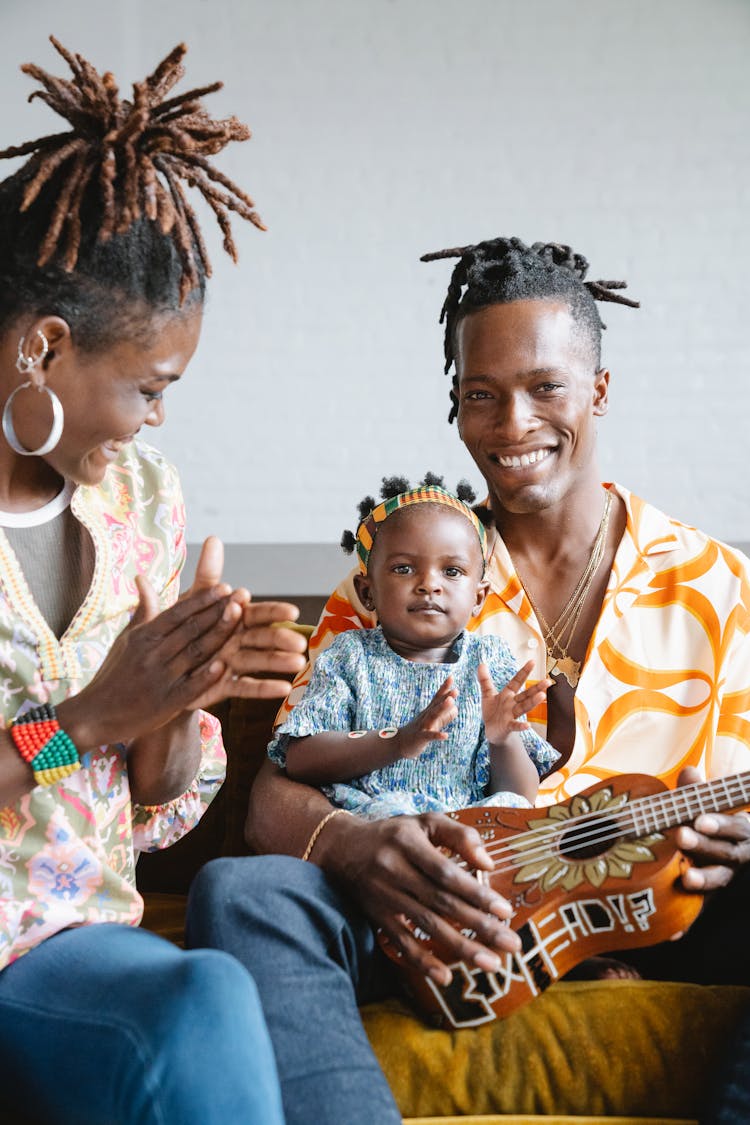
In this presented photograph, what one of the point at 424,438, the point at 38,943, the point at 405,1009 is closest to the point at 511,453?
the point at 405,1009

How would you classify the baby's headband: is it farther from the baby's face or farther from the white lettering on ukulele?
the white lettering on ukulele

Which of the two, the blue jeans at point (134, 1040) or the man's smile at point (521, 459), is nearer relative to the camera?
the blue jeans at point (134, 1040)

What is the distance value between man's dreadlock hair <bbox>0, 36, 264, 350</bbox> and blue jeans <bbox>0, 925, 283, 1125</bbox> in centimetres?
74

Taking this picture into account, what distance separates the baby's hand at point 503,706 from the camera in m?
1.77

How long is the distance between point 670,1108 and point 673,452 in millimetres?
3319

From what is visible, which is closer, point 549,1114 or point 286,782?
point 549,1114

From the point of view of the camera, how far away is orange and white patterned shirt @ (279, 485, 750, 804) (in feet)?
6.45

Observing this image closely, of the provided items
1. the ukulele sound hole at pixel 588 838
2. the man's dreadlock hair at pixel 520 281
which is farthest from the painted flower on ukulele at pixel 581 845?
the man's dreadlock hair at pixel 520 281

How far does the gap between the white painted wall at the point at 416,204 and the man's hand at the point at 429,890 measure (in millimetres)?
3087

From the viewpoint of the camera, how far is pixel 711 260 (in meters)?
4.63

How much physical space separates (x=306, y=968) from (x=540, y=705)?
0.71m

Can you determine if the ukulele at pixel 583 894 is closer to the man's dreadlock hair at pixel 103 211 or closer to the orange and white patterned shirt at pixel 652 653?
the orange and white patterned shirt at pixel 652 653

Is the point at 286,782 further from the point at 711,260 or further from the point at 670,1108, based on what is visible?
the point at 711,260

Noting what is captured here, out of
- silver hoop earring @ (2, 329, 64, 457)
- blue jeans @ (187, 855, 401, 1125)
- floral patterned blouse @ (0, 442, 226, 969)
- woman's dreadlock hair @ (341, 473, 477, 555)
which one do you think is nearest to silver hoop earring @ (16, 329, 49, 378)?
silver hoop earring @ (2, 329, 64, 457)
